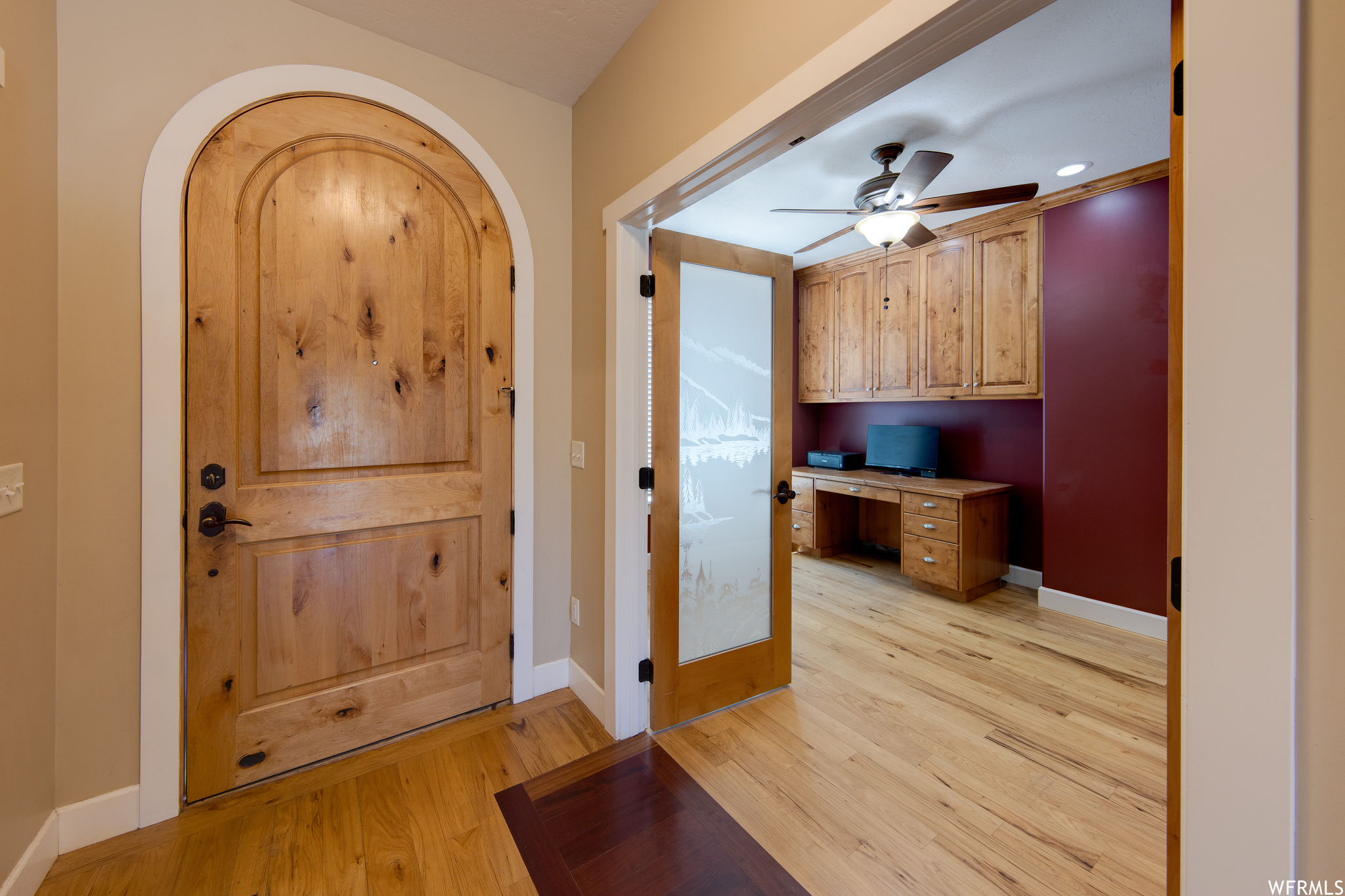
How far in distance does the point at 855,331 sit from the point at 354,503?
4104 millimetres

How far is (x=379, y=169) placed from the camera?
193 centimetres

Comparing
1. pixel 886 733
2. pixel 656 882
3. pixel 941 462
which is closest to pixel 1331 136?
pixel 656 882

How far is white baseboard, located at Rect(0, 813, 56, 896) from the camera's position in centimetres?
130

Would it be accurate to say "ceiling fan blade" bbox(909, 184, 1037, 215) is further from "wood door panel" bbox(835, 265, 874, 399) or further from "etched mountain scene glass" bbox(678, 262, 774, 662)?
"wood door panel" bbox(835, 265, 874, 399)

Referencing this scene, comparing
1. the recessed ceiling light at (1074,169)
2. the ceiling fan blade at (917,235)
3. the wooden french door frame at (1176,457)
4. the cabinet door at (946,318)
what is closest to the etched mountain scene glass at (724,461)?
the ceiling fan blade at (917,235)

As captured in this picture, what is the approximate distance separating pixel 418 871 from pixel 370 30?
2.81 meters

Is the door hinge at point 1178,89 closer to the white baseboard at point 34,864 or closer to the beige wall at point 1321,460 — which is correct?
the beige wall at point 1321,460

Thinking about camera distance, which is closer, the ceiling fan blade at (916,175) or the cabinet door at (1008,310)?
the ceiling fan blade at (916,175)

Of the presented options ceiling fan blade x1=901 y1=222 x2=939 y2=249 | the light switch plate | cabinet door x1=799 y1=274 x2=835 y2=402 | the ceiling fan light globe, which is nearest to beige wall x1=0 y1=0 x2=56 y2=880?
the light switch plate

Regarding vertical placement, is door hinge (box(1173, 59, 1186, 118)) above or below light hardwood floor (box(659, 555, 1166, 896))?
above

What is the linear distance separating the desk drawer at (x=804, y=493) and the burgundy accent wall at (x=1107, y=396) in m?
1.75

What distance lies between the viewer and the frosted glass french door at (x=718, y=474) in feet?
6.82

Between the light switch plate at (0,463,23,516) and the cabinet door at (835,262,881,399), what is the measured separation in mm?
4680

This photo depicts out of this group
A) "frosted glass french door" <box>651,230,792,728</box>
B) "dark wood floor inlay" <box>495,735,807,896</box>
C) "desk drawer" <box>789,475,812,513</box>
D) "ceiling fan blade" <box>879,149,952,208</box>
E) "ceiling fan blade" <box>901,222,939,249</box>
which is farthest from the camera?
Result: "desk drawer" <box>789,475,812,513</box>
